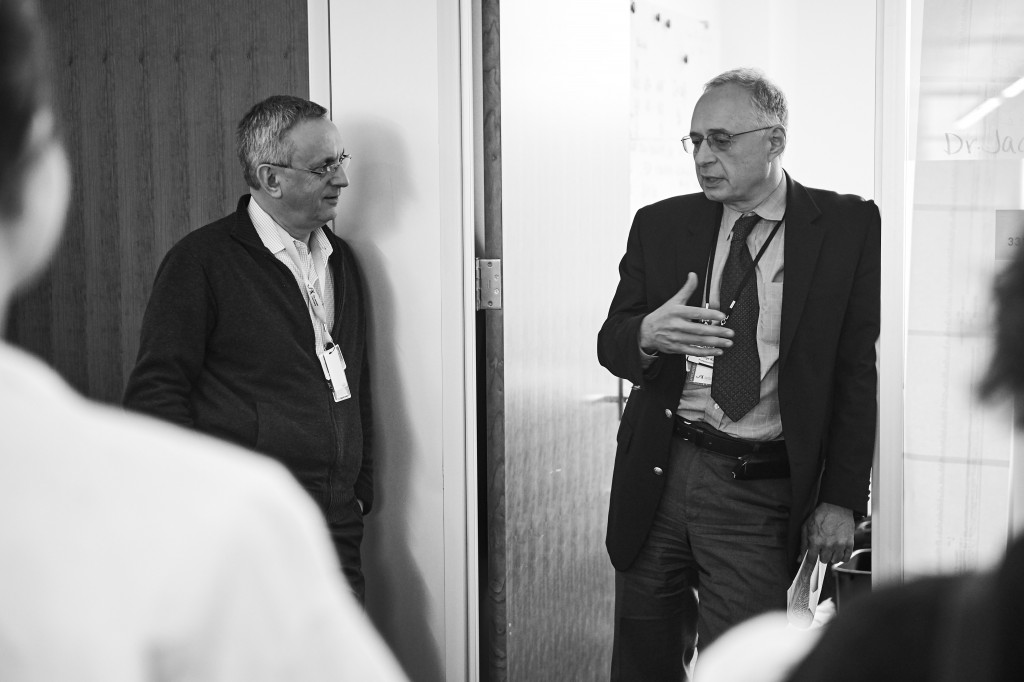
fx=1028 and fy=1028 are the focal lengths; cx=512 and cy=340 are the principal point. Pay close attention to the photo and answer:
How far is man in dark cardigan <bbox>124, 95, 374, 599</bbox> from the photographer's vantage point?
2.22 meters

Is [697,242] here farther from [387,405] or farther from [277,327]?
[277,327]

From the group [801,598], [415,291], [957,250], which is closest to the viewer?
[957,250]

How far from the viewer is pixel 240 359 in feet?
7.52

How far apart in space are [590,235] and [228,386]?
1.22 meters

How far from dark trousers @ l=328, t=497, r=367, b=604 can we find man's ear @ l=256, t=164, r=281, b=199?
0.75 metres

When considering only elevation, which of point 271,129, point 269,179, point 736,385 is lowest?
point 736,385

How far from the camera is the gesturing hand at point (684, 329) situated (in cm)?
221

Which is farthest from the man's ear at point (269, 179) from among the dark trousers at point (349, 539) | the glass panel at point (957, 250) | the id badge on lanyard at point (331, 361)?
the glass panel at point (957, 250)

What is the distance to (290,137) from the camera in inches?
94.9

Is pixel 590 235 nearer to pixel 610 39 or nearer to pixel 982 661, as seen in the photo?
pixel 610 39

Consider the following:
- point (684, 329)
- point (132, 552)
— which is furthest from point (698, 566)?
point (132, 552)

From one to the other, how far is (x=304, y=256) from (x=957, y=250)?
4.69ft

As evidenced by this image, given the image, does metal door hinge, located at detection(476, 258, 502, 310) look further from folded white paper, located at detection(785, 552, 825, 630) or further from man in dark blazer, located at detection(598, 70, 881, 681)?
folded white paper, located at detection(785, 552, 825, 630)

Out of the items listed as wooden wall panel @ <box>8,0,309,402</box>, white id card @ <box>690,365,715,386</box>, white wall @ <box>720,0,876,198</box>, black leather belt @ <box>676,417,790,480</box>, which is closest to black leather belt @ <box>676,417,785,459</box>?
black leather belt @ <box>676,417,790,480</box>
